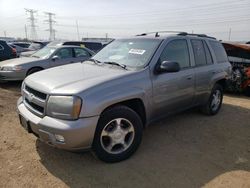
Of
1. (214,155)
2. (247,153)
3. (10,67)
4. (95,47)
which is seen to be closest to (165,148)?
(214,155)

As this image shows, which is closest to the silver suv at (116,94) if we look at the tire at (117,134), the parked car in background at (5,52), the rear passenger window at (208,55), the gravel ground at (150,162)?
the tire at (117,134)

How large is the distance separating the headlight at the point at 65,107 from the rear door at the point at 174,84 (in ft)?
4.62

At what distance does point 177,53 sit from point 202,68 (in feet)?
2.80

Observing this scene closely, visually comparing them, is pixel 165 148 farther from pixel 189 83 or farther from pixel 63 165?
pixel 63 165

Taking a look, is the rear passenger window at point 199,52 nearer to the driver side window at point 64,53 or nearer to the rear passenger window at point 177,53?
the rear passenger window at point 177,53

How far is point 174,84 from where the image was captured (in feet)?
14.6

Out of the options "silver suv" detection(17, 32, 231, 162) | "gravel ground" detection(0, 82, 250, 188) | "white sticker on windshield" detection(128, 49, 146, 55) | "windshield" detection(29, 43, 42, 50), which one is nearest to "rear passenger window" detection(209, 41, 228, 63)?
"silver suv" detection(17, 32, 231, 162)

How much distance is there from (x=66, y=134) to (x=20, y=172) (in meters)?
0.90

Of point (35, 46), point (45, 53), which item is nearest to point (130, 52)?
point (45, 53)

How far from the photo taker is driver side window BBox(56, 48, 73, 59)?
9.62 meters

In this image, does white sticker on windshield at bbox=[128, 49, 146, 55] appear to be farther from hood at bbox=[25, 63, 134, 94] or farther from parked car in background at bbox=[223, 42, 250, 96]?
parked car in background at bbox=[223, 42, 250, 96]

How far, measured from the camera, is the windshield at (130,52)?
166 inches

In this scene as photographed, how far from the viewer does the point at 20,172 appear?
3404 mm

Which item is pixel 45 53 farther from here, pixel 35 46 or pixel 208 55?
pixel 35 46
